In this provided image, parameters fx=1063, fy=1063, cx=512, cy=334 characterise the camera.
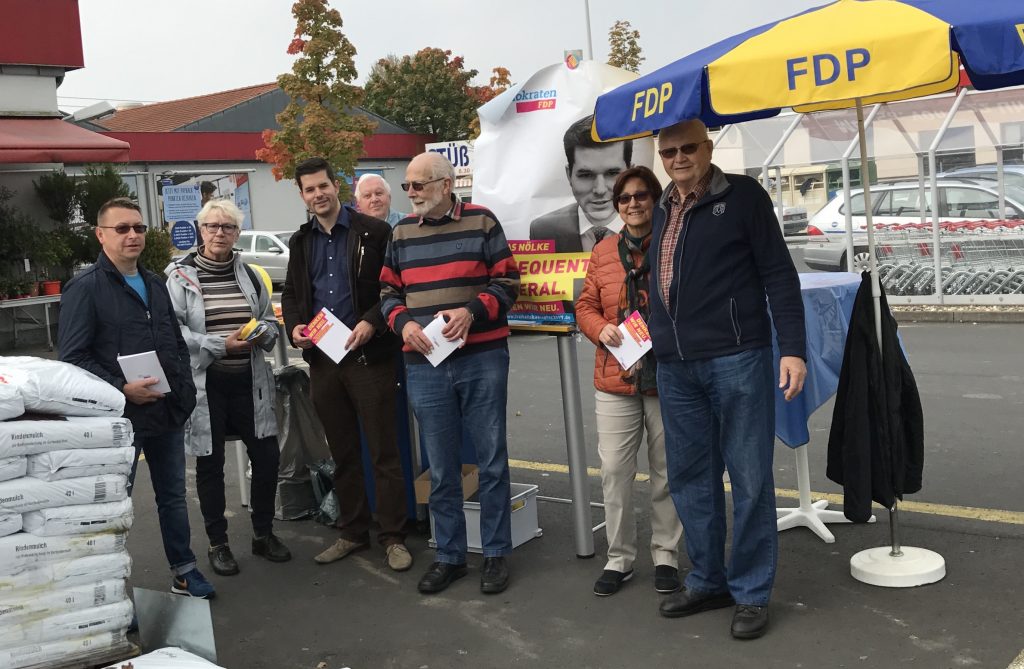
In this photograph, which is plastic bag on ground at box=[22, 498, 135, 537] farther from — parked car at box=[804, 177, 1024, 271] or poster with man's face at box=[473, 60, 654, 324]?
parked car at box=[804, 177, 1024, 271]

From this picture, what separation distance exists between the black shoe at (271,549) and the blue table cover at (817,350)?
8.89 feet

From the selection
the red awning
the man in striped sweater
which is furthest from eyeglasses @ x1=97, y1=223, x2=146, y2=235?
the red awning

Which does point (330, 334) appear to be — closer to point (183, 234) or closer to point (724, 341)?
point (724, 341)

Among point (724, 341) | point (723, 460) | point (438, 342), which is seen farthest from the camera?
point (438, 342)

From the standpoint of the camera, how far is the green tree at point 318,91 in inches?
1158

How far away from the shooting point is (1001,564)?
482cm

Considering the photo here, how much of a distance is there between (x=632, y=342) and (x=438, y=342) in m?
0.91

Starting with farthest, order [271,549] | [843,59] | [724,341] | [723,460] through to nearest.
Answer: [271,549]
[723,460]
[724,341]
[843,59]

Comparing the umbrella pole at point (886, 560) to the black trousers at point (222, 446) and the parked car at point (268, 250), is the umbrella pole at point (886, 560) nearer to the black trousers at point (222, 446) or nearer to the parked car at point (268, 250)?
the black trousers at point (222, 446)

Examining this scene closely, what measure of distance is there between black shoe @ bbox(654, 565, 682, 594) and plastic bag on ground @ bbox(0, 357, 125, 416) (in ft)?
8.07

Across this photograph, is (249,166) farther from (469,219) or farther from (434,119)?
(469,219)

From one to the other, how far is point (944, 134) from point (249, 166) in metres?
28.9

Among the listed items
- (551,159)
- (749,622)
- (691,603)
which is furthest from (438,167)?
(749,622)

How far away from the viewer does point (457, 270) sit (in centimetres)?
506
